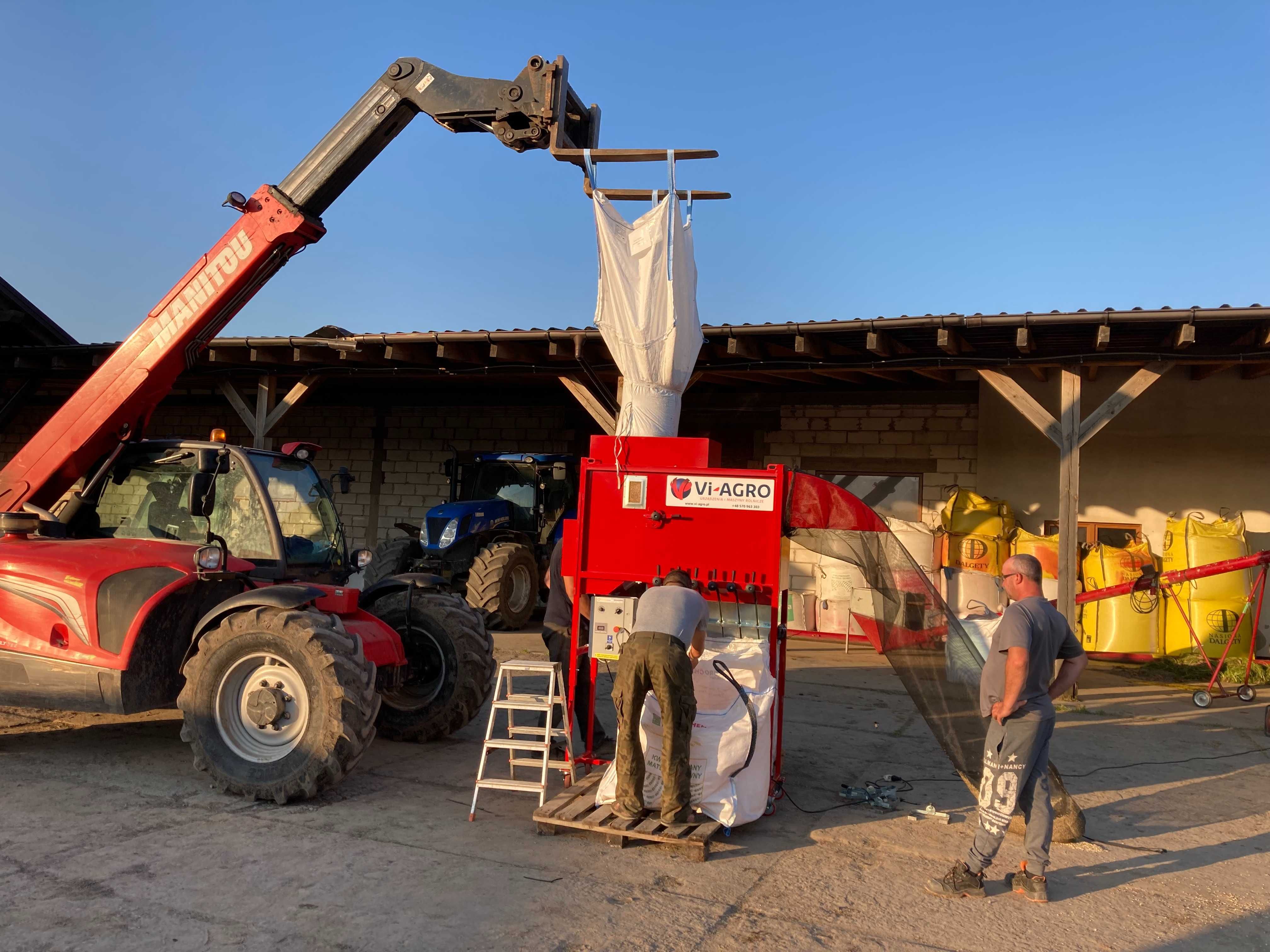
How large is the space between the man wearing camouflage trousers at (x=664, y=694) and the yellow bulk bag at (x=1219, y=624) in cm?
761

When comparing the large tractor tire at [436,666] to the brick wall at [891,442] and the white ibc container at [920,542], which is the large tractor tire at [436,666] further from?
the brick wall at [891,442]

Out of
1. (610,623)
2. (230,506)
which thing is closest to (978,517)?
(610,623)

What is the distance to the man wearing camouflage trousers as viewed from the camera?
14.0 ft

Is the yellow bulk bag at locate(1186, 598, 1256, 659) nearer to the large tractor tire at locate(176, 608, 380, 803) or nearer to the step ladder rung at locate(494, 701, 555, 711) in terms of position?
the step ladder rung at locate(494, 701, 555, 711)

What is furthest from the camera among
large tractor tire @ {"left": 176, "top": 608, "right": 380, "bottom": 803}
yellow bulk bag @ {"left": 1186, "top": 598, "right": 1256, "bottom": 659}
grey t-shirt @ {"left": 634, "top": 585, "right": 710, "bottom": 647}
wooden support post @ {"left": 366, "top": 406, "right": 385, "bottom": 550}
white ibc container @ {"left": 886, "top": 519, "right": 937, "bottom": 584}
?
wooden support post @ {"left": 366, "top": 406, "right": 385, "bottom": 550}

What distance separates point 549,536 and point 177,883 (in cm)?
834

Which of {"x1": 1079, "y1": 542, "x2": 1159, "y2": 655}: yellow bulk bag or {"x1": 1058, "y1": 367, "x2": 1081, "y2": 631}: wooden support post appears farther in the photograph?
{"x1": 1079, "y1": 542, "x2": 1159, "y2": 655}: yellow bulk bag

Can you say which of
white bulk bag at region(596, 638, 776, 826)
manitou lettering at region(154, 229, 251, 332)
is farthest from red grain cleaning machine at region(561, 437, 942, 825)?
manitou lettering at region(154, 229, 251, 332)

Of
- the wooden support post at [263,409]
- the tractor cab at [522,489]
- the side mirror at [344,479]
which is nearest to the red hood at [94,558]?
the side mirror at [344,479]

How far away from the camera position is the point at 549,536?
1188 cm

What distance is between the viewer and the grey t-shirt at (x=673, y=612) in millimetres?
4336

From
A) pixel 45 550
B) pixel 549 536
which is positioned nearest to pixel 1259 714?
pixel 549 536

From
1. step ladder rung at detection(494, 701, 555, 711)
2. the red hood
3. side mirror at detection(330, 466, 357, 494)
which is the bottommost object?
step ladder rung at detection(494, 701, 555, 711)

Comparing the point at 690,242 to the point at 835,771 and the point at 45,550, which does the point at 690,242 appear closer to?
the point at 835,771
